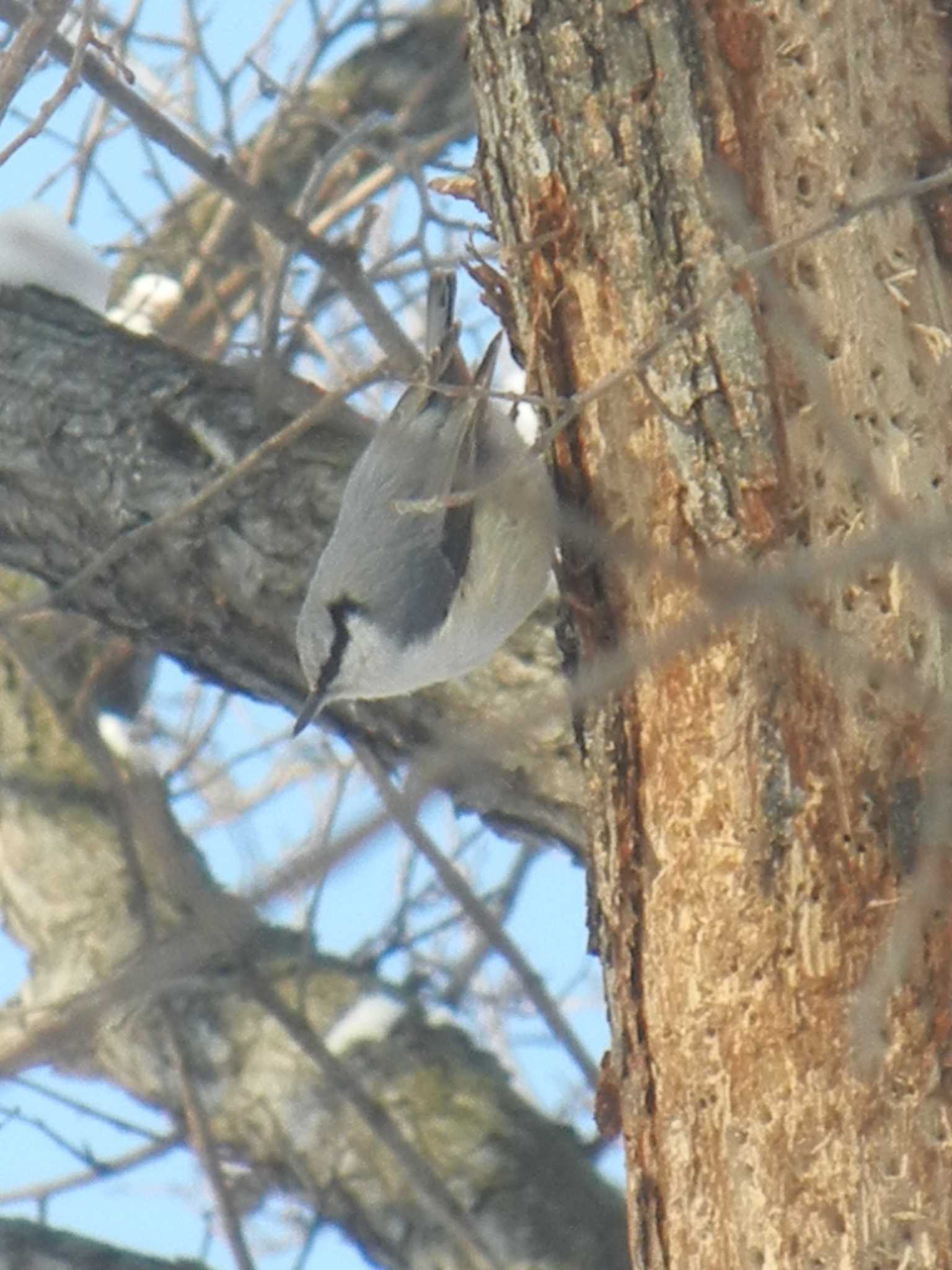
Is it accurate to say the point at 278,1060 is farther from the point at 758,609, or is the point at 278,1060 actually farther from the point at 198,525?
the point at 758,609

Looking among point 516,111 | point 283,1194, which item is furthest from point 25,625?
point 516,111

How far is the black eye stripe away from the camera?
2434mm

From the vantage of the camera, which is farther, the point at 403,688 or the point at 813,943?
the point at 403,688

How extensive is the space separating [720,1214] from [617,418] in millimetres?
776

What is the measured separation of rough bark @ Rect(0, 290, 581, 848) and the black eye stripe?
119mm

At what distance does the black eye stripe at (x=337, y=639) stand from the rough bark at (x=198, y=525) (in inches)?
4.7

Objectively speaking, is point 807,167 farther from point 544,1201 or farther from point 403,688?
point 544,1201

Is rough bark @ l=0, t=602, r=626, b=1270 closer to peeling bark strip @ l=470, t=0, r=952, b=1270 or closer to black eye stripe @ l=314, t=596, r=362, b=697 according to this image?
black eye stripe @ l=314, t=596, r=362, b=697

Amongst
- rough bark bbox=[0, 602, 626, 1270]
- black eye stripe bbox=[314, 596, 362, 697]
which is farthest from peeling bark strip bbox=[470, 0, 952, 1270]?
rough bark bbox=[0, 602, 626, 1270]

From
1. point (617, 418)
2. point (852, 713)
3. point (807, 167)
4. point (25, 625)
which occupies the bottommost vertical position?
point (852, 713)

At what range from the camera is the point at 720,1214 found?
1.73m

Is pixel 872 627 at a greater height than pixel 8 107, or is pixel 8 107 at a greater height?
pixel 8 107

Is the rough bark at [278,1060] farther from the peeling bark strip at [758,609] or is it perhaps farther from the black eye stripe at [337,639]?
the peeling bark strip at [758,609]

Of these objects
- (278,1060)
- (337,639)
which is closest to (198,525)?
(337,639)
